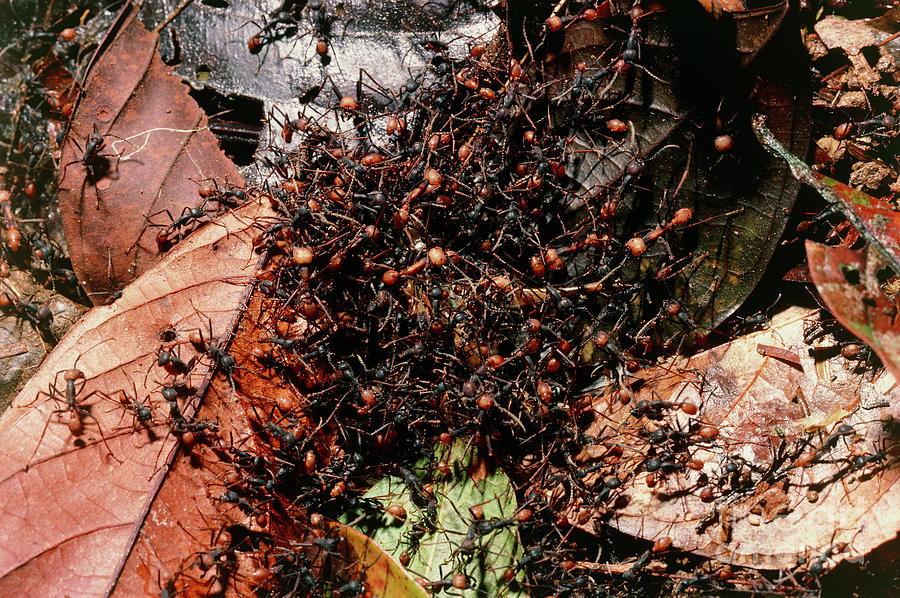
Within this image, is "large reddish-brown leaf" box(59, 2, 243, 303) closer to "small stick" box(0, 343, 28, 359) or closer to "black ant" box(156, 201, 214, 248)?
"black ant" box(156, 201, 214, 248)

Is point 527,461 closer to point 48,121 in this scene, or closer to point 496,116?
point 496,116

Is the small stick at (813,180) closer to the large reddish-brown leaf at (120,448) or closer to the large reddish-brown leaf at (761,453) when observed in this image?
the large reddish-brown leaf at (761,453)

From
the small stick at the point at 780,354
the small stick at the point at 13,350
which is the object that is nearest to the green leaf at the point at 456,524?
the small stick at the point at 780,354

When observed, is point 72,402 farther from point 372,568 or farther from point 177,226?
point 372,568

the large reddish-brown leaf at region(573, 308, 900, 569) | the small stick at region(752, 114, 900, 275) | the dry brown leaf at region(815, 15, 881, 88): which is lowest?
the large reddish-brown leaf at region(573, 308, 900, 569)

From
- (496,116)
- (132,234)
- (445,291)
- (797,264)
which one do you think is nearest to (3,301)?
(132,234)

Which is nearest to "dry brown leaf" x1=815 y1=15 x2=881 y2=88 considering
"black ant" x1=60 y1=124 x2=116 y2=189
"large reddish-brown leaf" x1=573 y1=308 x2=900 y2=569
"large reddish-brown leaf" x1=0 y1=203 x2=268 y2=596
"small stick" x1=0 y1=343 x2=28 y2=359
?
"large reddish-brown leaf" x1=573 y1=308 x2=900 y2=569
